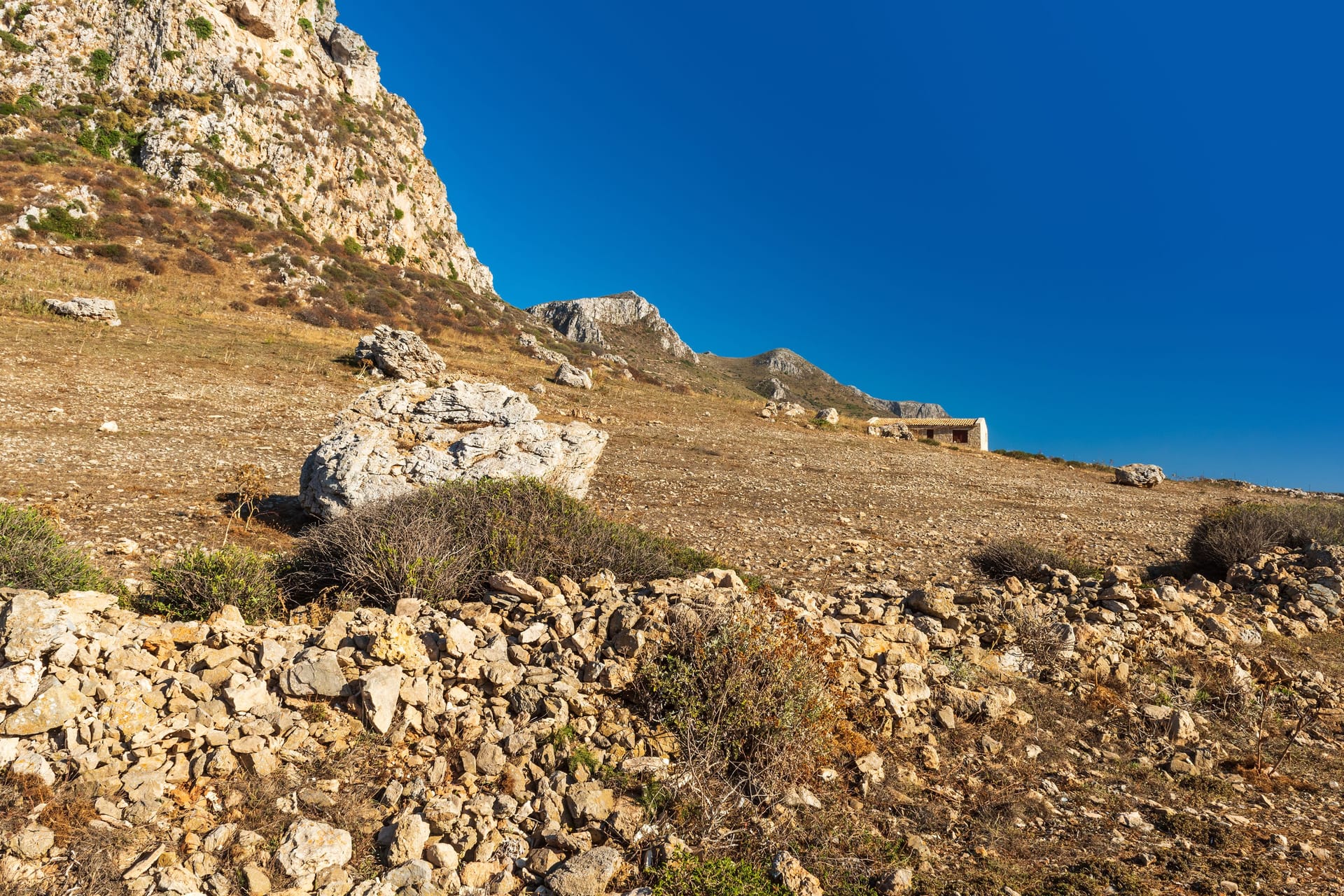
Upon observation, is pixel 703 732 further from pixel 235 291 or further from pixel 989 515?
pixel 235 291

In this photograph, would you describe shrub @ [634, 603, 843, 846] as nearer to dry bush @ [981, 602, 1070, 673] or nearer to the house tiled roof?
dry bush @ [981, 602, 1070, 673]

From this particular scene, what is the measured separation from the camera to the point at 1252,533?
11.1m

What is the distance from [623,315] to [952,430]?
236 feet

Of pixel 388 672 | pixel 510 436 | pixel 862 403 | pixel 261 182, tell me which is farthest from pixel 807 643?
pixel 862 403

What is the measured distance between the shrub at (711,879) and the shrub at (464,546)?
346 cm

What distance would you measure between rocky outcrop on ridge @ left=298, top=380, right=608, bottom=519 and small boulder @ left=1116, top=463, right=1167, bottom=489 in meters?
26.0

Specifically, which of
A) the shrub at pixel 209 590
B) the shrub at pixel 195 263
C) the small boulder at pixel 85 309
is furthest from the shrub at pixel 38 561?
the shrub at pixel 195 263

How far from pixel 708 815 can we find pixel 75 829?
341 cm

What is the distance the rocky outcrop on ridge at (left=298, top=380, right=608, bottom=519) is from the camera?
9289mm

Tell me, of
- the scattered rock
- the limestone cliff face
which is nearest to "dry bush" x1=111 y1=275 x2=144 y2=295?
the limestone cliff face

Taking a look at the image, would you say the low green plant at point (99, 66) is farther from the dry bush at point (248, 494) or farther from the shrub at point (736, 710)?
the shrub at point (736, 710)

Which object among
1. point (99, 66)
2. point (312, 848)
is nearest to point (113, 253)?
point (99, 66)

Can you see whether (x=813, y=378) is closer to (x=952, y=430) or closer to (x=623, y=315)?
(x=623, y=315)

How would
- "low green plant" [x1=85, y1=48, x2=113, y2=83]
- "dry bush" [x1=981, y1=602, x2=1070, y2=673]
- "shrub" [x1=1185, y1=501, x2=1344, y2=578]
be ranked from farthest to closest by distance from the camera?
"low green plant" [x1=85, y1=48, x2=113, y2=83]
"shrub" [x1=1185, y1=501, x2=1344, y2=578]
"dry bush" [x1=981, y1=602, x2=1070, y2=673]
